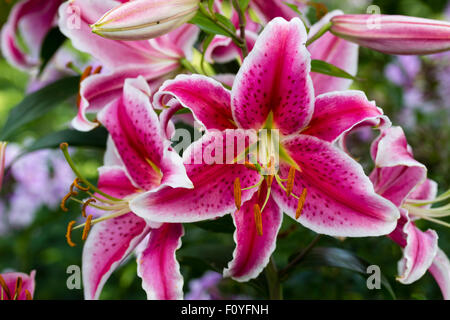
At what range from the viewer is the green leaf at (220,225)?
631mm

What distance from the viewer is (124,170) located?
0.61 m

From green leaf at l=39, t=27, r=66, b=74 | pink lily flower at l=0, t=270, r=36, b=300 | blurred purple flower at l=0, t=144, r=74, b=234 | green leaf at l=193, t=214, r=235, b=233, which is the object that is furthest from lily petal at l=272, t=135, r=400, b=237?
blurred purple flower at l=0, t=144, r=74, b=234

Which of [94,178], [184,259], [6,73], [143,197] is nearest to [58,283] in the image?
[94,178]

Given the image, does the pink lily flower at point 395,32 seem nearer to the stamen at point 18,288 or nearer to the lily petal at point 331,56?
the lily petal at point 331,56

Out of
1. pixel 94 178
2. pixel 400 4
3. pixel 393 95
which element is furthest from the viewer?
pixel 400 4

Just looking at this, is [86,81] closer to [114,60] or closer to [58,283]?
[114,60]

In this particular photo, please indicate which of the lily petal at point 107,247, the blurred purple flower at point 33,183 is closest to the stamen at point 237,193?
the lily petal at point 107,247

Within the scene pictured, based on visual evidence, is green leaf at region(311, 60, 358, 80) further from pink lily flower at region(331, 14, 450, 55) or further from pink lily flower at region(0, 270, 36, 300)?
pink lily flower at region(0, 270, 36, 300)

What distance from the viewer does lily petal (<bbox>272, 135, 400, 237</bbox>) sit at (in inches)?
19.8

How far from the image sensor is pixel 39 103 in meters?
0.85

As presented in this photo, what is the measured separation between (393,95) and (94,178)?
2.79ft

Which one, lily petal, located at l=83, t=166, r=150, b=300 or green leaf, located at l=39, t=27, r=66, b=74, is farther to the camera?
green leaf, located at l=39, t=27, r=66, b=74

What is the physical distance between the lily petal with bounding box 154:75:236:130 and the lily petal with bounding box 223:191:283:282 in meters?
0.09

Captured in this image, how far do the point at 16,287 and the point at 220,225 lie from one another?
27cm
